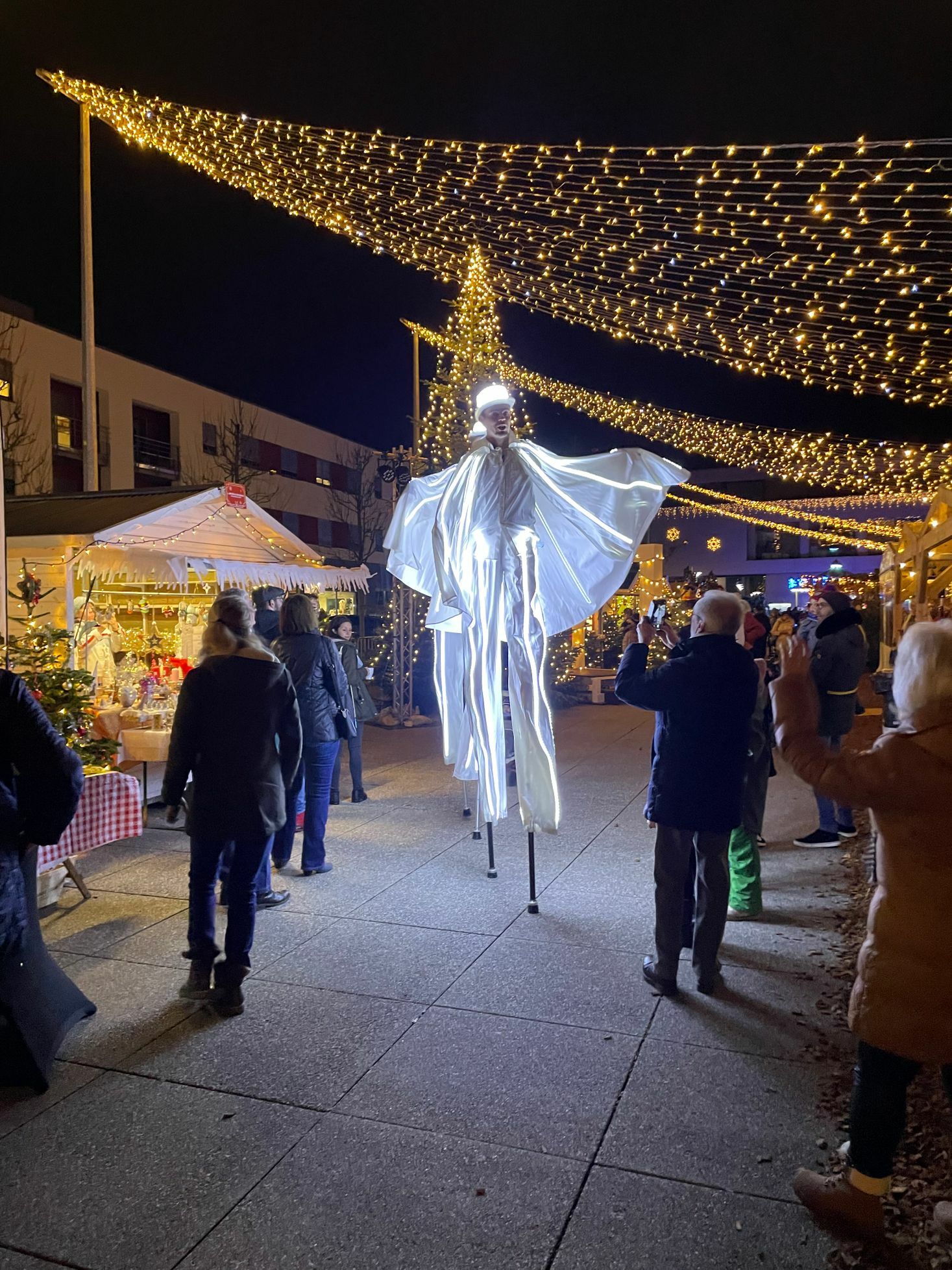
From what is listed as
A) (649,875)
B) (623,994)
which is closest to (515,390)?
(649,875)

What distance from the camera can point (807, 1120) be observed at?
9.07 feet

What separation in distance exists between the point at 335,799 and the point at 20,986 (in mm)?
3678

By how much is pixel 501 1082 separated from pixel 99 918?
117 inches

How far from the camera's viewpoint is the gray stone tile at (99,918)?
4449 millimetres

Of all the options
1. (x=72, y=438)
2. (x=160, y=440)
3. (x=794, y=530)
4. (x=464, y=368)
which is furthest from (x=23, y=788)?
(x=160, y=440)

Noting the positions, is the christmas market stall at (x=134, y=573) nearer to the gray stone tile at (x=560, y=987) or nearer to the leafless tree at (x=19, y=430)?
the gray stone tile at (x=560, y=987)

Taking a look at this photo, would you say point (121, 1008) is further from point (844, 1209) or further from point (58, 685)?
point (844, 1209)

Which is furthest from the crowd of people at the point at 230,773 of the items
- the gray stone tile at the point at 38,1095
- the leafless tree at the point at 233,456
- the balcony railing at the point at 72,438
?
the leafless tree at the point at 233,456

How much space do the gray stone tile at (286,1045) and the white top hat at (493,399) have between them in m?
3.52

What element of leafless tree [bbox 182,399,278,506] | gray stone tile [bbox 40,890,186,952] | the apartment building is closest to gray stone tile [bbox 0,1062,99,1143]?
gray stone tile [bbox 40,890,186,952]

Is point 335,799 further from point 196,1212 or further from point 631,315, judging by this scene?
point 631,315

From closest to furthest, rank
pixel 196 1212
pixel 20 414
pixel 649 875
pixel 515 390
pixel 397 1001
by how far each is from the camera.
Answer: pixel 196 1212
pixel 397 1001
pixel 649 875
pixel 515 390
pixel 20 414

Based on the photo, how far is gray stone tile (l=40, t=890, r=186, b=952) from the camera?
445cm

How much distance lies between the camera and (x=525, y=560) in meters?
4.96
